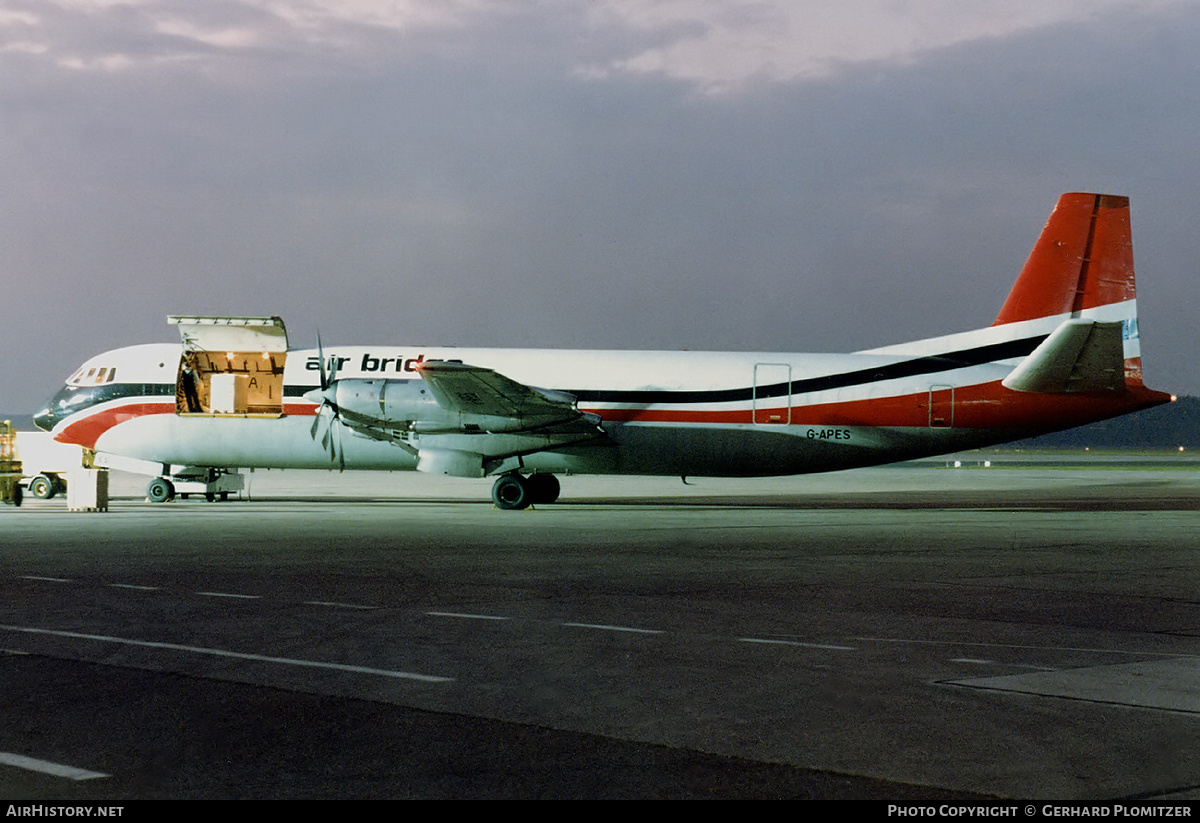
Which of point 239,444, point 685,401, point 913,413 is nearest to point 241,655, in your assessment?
point 685,401

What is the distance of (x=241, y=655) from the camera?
9.20 m

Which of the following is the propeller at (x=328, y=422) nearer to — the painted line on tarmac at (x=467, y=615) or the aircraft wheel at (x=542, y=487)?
the aircraft wheel at (x=542, y=487)

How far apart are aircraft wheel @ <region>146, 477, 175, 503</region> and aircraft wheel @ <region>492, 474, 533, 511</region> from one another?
9.79 metres

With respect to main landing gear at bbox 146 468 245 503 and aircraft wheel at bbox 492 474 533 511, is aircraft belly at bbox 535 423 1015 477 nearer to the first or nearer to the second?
aircraft wheel at bbox 492 474 533 511

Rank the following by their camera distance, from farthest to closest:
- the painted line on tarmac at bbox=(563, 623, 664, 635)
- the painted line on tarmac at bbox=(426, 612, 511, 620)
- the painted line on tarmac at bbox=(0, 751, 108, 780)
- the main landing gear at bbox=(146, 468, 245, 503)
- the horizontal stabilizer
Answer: the main landing gear at bbox=(146, 468, 245, 503) < the horizontal stabilizer < the painted line on tarmac at bbox=(426, 612, 511, 620) < the painted line on tarmac at bbox=(563, 623, 664, 635) < the painted line on tarmac at bbox=(0, 751, 108, 780)

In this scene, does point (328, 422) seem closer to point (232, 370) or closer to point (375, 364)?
point (375, 364)

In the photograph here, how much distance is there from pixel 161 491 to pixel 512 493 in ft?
34.4

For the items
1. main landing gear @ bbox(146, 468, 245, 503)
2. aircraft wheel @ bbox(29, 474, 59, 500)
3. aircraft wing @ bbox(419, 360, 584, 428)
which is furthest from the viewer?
aircraft wheel @ bbox(29, 474, 59, 500)

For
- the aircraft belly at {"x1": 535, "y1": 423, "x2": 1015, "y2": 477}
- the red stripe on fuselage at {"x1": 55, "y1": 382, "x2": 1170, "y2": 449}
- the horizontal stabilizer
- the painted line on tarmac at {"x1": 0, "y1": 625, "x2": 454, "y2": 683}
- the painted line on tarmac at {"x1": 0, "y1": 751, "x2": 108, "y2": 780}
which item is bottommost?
the painted line on tarmac at {"x1": 0, "y1": 625, "x2": 454, "y2": 683}

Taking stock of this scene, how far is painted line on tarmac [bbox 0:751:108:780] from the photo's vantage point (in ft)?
19.2

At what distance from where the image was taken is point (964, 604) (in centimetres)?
1247

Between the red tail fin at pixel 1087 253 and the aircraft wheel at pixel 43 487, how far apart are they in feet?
89.8

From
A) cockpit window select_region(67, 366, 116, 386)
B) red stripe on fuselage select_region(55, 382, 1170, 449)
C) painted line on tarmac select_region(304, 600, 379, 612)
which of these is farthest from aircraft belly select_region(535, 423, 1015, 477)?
painted line on tarmac select_region(304, 600, 379, 612)

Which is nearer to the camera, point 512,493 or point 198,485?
point 512,493
